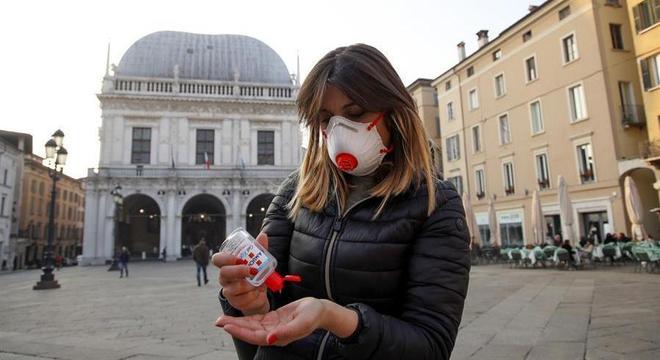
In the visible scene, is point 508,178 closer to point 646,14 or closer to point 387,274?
point 646,14

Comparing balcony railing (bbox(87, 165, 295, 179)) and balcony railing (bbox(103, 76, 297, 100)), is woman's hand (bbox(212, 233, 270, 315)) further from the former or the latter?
balcony railing (bbox(103, 76, 297, 100))

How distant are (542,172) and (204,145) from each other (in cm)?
2621

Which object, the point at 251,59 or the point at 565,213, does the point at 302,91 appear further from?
the point at 251,59

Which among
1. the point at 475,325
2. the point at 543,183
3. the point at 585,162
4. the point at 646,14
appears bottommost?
the point at 475,325

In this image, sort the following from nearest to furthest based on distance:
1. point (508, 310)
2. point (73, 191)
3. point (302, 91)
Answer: point (302, 91), point (508, 310), point (73, 191)

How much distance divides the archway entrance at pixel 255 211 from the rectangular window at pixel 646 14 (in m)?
26.3

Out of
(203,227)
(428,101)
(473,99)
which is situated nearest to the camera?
(473,99)

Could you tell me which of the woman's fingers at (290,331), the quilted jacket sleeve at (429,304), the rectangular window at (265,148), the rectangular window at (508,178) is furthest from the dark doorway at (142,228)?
the woman's fingers at (290,331)

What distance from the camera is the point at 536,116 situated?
2338 cm

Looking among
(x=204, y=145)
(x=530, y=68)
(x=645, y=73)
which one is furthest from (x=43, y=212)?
(x=645, y=73)

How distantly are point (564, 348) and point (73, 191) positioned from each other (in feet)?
242

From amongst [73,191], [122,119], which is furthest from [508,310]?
[73,191]

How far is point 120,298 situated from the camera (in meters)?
10.8

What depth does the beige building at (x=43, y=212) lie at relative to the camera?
4822 cm
